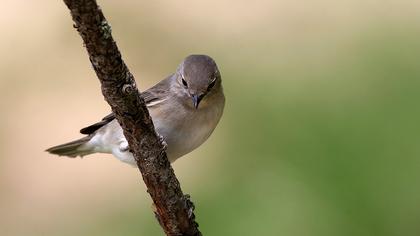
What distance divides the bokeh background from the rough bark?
8.42 ft

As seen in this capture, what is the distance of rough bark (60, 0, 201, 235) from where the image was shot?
253cm

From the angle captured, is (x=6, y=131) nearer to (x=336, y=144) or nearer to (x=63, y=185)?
(x=63, y=185)

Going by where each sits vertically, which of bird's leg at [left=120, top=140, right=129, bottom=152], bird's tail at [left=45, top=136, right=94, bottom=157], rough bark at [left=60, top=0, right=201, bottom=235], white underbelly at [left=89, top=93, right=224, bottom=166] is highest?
bird's tail at [left=45, top=136, right=94, bottom=157]

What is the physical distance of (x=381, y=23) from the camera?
8.47 metres

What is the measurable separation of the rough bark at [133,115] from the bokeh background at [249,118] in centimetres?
257

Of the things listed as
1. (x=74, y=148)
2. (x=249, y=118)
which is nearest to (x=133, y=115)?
(x=74, y=148)

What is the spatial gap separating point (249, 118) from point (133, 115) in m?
4.47

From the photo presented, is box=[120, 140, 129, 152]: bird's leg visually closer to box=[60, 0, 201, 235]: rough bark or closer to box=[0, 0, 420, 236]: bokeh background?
box=[60, 0, 201, 235]: rough bark

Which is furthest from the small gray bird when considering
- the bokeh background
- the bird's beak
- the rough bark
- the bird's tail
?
the bokeh background

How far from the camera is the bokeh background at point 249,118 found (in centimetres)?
614

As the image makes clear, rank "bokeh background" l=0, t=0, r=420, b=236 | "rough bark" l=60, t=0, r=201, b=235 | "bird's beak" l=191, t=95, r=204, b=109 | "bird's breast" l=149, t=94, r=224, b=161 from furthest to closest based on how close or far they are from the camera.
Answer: "bokeh background" l=0, t=0, r=420, b=236 → "bird's breast" l=149, t=94, r=224, b=161 → "bird's beak" l=191, t=95, r=204, b=109 → "rough bark" l=60, t=0, r=201, b=235

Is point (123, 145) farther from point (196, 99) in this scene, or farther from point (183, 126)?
point (196, 99)

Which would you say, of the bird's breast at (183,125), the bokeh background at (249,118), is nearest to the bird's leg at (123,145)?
the bird's breast at (183,125)

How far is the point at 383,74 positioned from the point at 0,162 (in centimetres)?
372
